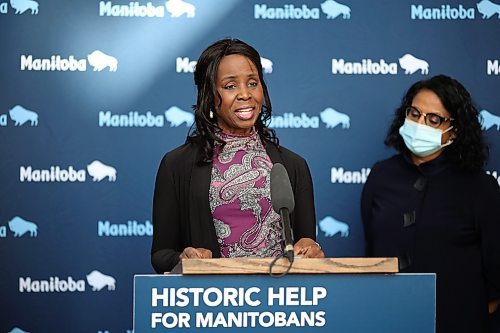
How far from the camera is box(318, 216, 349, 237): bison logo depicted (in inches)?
165

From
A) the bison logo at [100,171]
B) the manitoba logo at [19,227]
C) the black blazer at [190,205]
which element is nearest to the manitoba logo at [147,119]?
the bison logo at [100,171]

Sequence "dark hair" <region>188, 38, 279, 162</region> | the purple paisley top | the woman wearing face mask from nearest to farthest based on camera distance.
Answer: the purple paisley top → "dark hair" <region>188, 38, 279, 162</region> → the woman wearing face mask

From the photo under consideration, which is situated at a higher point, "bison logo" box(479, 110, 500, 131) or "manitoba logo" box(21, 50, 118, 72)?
"manitoba logo" box(21, 50, 118, 72)

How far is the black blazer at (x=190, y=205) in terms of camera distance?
2438mm

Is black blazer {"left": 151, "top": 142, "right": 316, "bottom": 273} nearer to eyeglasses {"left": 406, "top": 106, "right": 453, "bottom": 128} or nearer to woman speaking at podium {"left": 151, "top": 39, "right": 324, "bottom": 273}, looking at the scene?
woman speaking at podium {"left": 151, "top": 39, "right": 324, "bottom": 273}

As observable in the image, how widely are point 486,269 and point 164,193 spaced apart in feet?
5.45

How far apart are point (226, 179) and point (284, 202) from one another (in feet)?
2.11

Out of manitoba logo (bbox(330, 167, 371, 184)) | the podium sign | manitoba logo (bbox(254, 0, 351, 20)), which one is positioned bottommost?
the podium sign

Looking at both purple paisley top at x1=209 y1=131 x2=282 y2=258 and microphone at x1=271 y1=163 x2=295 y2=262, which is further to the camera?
purple paisley top at x1=209 y1=131 x2=282 y2=258

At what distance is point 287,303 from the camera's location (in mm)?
1867

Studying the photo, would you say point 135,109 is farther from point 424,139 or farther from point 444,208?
point 444,208

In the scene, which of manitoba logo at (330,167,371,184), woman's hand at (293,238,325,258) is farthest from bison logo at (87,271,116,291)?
woman's hand at (293,238,325,258)

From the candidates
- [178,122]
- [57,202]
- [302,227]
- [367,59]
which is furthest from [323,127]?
[302,227]

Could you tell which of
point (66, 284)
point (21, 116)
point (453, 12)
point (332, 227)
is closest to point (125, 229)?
point (66, 284)
